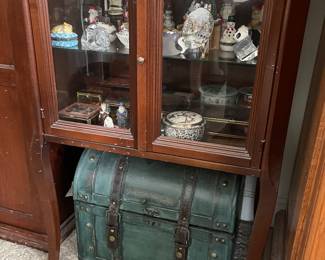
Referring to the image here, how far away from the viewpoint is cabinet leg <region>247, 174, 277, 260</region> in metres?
1.14

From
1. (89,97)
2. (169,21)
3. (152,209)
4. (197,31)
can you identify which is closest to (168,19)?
(169,21)

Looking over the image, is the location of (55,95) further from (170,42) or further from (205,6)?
(205,6)

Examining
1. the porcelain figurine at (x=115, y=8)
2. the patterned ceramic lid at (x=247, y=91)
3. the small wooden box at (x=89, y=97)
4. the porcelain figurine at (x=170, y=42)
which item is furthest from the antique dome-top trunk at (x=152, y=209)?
the porcelain figurine at (x=115, y=8)

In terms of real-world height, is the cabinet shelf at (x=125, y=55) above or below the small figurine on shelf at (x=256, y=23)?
below

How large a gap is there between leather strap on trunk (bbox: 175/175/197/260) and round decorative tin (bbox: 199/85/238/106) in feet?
0.94

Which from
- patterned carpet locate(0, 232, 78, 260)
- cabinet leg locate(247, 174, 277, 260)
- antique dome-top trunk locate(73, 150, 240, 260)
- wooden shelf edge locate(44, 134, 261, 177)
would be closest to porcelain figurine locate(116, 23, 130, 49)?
wooden shelf edge locate(44, 134, 261, 177)

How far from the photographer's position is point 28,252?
5.46ft

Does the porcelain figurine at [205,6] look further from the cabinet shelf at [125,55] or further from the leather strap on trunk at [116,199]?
the leather strap on trunk at [116,199]

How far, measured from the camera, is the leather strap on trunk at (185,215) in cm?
132

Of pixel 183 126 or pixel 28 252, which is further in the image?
pixel 28 252

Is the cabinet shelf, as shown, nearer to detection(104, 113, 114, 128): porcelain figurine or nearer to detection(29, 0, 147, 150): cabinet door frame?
detection(29, 0, 147, 150): cabinet door frame

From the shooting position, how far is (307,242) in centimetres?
98

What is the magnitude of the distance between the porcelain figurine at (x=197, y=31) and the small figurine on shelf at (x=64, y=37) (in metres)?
0.40

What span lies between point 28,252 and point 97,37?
3.35 ft
